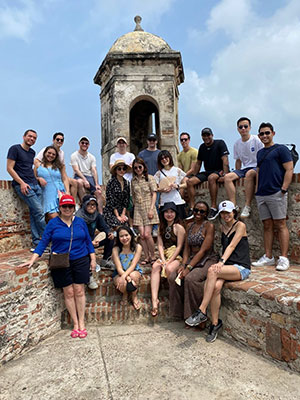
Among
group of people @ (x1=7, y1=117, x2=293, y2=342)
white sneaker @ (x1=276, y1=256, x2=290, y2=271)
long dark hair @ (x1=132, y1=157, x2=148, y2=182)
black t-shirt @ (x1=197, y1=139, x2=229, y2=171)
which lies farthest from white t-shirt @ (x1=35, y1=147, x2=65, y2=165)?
white sneaker @ (x1=276, y1=256, x2=290, y2=271)

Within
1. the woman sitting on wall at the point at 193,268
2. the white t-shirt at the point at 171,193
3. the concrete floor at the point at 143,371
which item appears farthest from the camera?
the white t-shirt at the point at 171,193

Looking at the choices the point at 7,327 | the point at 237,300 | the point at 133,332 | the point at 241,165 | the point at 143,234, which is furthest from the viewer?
the point at 241,165

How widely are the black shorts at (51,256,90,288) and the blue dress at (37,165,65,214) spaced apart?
1.35 metres

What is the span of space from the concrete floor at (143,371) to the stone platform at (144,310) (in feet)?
0.52

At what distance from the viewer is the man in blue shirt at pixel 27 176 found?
14.6 ft

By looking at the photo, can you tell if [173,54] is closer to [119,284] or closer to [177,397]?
[119,284]

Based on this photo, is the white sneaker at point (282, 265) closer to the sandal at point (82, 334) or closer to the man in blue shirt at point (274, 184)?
the man in blue shirt at point (274, 184)

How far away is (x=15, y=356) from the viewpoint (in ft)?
10.3

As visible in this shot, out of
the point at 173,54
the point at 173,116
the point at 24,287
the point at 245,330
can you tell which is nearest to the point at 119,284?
the point at 24,287

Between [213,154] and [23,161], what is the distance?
3.25 meters

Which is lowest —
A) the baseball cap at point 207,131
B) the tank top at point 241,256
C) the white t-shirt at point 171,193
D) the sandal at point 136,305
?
the sandal at point 136,305

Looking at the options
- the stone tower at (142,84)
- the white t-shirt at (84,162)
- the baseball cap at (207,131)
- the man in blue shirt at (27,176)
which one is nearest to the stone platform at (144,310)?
the man in blue shirt at (27,176)

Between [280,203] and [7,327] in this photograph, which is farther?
[280,203]

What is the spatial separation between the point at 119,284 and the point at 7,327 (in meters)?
1.34
